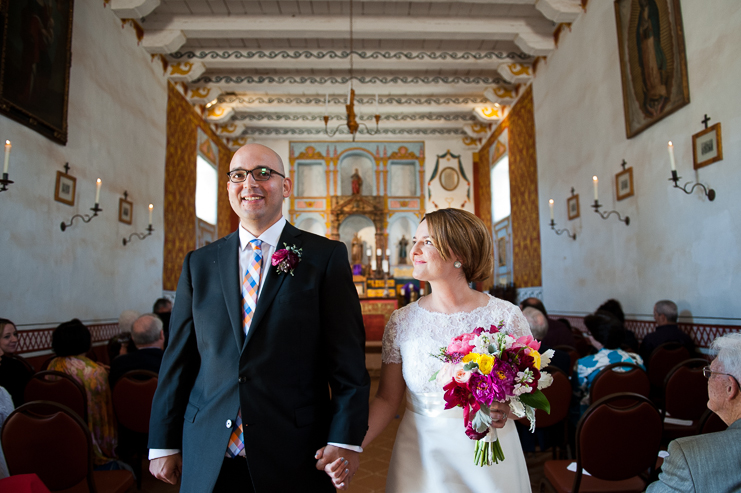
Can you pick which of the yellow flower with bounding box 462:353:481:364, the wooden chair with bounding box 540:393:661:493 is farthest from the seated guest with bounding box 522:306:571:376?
the yellow flower with bounding box 462:353:481:364

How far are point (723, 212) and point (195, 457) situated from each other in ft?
15.3

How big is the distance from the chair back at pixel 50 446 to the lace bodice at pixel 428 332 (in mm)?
1536

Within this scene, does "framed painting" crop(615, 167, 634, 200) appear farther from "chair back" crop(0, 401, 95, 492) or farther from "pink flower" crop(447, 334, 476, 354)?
"chair back" crop(0, 401, 95, 492)

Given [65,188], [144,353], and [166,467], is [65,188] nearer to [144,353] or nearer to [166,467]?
[144,353]

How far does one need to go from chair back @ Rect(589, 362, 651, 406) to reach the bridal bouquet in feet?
5.81

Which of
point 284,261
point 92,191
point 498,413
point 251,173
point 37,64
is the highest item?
point 37,64

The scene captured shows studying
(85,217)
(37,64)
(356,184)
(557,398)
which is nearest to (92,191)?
(85,217)

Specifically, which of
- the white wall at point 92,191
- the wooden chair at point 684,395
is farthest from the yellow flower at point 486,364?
the white wall at point 92,191

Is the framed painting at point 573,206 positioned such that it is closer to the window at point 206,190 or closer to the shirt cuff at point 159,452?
the shirt cuff at point 159,452

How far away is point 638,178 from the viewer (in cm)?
562

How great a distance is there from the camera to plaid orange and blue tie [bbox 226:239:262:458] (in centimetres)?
142

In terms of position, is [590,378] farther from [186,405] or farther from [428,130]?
[428,130]

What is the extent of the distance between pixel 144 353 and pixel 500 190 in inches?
412

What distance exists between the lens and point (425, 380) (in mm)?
1639
